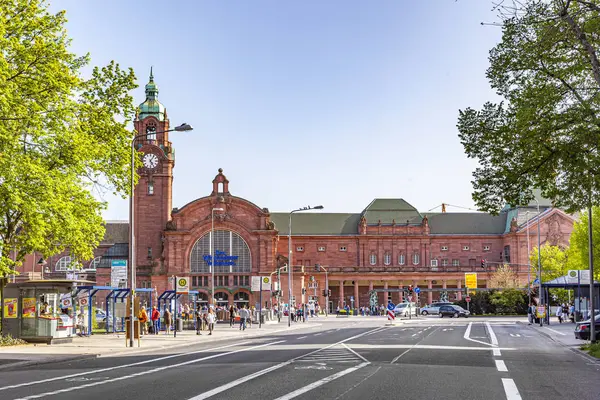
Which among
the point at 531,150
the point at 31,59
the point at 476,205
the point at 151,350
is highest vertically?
the point at 31,59

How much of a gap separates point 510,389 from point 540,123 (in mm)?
10288

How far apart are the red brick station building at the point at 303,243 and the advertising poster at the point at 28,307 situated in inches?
2430

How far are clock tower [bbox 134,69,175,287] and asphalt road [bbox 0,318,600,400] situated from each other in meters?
75.7

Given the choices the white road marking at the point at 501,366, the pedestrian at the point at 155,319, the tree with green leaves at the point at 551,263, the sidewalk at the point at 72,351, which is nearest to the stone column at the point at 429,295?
the tree with green leaves at the point at 551,263

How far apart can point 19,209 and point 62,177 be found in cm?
228

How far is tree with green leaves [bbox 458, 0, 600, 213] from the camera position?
22.0m

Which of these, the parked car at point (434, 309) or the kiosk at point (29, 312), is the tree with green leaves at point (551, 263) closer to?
the parked car at point (434, 309)

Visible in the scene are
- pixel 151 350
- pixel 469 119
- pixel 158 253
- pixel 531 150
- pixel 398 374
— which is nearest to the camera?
pixel 398 374

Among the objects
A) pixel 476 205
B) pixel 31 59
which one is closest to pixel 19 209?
pixel 31 59

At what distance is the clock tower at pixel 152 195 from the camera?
325 ft

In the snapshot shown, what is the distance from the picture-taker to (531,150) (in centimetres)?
2298

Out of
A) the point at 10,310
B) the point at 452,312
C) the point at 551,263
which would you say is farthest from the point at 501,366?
the point at 551,263

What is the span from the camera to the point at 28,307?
105 ft

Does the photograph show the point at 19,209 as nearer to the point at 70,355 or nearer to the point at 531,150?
the point at 70,355
